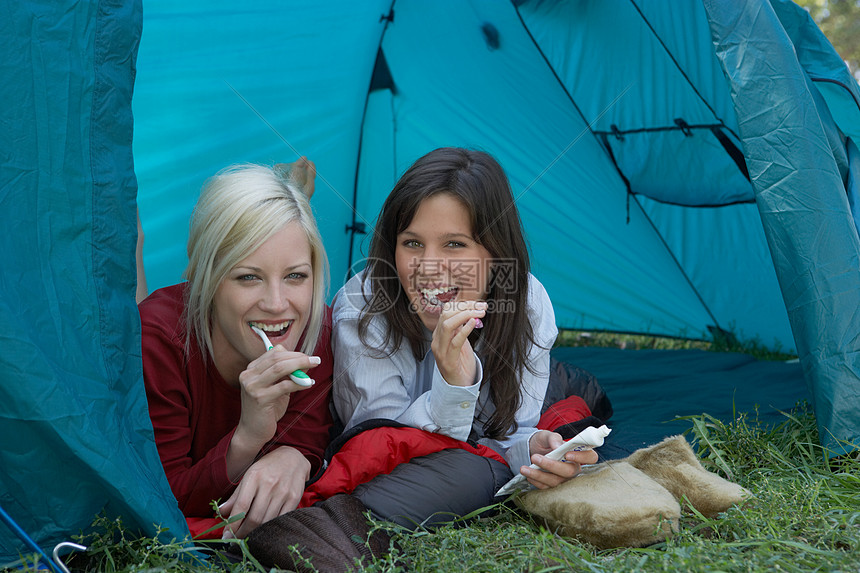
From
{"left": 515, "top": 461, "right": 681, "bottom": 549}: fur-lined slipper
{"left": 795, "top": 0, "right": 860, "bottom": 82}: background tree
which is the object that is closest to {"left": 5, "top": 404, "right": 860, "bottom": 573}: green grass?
{"left": 515, "top": 461, "right": 681, "bottom": 549}: fur-lined slipper

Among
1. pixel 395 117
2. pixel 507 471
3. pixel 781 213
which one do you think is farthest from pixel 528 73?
pixel 507 471

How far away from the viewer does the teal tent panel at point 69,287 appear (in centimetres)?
108

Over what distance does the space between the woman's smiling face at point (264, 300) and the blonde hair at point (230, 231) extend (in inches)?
0.7

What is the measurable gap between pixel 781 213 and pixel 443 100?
145 cm

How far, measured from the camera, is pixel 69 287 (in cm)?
114

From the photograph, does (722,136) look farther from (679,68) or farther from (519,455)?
(519,455)

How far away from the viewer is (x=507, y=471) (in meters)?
1.53

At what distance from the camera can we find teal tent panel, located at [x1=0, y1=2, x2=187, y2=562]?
108 cm

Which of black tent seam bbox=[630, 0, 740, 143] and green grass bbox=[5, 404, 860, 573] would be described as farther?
black tent seam bbox=[630, 0, 740, 143]

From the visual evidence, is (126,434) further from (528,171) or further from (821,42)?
(528,171)

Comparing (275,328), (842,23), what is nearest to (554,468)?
(275,328)

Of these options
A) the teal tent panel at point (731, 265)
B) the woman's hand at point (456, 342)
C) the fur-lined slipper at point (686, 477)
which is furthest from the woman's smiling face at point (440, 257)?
the teal tent panel at point (731, 265)

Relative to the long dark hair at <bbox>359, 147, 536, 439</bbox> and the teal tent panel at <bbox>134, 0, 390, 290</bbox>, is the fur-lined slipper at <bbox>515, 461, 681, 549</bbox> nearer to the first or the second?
the long dark hair at <bbox>359, 147, 536, 439</bbox>

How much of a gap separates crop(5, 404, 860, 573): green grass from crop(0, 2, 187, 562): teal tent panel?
0.06 metres
